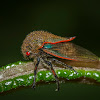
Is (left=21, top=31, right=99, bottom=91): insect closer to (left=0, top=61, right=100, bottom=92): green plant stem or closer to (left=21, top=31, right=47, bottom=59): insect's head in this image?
(left=21, top=31, right=47, bottom=59): insect's head

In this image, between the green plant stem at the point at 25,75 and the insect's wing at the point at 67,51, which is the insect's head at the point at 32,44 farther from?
the green plant stem at the point at 25,75

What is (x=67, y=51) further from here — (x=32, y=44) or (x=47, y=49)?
(x=32, y=44)

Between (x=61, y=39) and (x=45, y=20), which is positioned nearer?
(x=61, y=39)

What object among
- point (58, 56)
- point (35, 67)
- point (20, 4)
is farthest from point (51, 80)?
point (20, 4)

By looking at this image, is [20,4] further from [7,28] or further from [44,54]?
[44,54]

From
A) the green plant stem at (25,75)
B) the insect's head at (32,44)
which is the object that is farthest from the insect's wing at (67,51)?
the green plant stem at (25,75)

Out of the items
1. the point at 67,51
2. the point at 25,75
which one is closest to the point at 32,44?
the point at 67,51
